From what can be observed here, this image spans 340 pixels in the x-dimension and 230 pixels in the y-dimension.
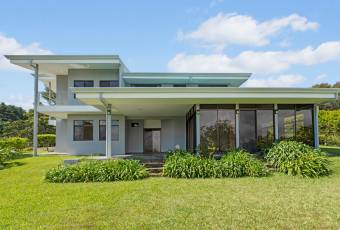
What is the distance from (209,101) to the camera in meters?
13.3

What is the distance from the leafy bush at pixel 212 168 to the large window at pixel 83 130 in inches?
442

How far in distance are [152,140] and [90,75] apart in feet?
22.7

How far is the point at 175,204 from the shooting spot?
23.2ft

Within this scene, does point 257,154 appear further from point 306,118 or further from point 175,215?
point 175,215

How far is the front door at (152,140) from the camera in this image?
2194cm

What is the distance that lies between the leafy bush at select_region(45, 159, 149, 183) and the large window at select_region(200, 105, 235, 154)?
4.27 m

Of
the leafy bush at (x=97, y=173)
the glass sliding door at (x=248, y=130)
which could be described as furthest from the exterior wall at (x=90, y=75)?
the leafy bush at (x=97, y=173)

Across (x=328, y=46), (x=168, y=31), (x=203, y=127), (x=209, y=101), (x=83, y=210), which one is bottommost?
(x=83, y=210)

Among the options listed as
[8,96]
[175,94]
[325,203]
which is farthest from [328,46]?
[8,96]

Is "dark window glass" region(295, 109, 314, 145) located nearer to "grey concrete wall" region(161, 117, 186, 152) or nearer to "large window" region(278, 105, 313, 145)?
"large window" region(278, 105, 313, 145)

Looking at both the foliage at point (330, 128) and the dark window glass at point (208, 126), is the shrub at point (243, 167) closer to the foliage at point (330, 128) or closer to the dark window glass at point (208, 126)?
the dark window glass at point (208, 126)

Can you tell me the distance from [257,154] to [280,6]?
7218 mm

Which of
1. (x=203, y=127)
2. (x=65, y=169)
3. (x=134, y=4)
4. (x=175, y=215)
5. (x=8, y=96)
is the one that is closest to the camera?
(x=175, y=215)

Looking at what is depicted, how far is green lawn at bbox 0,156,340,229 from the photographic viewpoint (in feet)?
18.6
